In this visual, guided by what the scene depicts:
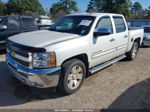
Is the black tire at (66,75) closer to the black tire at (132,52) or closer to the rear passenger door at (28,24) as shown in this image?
the black tire at (132,52)

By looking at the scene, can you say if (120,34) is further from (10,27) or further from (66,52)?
(10,27)

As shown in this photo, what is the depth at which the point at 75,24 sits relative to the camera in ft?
13.8

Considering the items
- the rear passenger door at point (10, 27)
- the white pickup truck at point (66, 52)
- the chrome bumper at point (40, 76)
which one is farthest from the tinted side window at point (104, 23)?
the rear passenger door at point (10, 27)

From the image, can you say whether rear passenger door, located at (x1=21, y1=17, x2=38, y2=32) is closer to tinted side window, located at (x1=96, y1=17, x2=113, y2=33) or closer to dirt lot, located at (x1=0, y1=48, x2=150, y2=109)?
dirt lot, located at (x1=0, y1=48, x2=150, y2=109)

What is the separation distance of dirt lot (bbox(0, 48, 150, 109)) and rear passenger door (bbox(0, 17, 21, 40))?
235 centimetres

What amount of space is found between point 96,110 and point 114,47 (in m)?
2.27

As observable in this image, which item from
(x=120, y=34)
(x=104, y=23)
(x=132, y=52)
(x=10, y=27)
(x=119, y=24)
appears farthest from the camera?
(x=10, y=27)

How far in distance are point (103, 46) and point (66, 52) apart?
1.42m

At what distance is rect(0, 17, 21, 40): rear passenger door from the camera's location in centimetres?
661

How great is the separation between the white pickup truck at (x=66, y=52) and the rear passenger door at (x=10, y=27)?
3140 mm

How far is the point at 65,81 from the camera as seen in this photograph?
10.8 feet

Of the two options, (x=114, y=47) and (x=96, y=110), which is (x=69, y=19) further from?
(x=96, y=110)

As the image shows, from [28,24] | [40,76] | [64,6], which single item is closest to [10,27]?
[28,24]

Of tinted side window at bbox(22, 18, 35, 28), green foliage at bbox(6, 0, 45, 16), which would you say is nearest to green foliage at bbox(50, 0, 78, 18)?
green foliage at bbox(6, 0, 45, 16)
